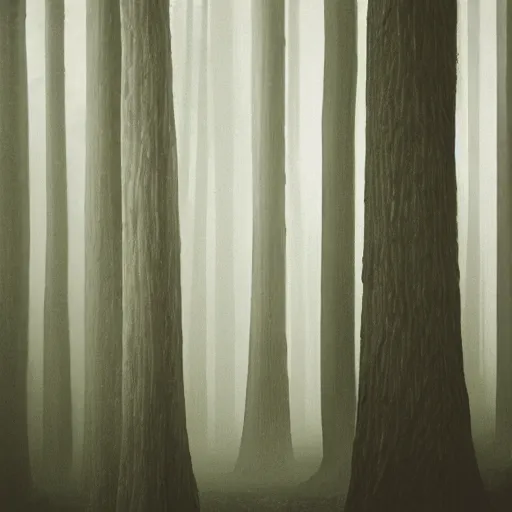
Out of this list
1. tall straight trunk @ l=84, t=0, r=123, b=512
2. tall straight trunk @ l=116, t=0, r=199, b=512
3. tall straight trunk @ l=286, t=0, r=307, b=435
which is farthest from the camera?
tall straight trunk @ l=286, t=0, r=307, b=435

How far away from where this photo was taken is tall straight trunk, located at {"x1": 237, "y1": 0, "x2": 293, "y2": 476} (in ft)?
25.7

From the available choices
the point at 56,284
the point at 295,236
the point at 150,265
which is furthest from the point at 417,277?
the point at 295,236

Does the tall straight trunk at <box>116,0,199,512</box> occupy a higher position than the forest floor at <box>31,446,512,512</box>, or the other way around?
the tall straight trunk at <box>116,0,199,512</box>

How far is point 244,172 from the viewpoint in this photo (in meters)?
12.3

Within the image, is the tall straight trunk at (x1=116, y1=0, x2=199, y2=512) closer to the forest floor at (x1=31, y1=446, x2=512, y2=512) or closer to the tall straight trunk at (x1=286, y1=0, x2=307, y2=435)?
the forest floor at (x1=31, y1=446, x2=512, y2=512)

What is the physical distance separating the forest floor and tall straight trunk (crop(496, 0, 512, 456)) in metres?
0.96

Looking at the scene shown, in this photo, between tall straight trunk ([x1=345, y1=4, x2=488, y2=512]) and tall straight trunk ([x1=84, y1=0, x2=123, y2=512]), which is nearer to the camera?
tall straight trunk ([x1=345, y1=4, x2=488, y2=512])

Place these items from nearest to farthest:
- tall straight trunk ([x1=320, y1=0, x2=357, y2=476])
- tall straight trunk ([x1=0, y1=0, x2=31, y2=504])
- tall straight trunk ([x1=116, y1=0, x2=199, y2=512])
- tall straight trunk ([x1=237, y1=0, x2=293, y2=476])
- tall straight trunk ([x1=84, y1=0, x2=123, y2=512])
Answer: tall straight trunk ([x1=116, y1=0, x2=199, y2=512]), tall straight trunk ([x1=84, y1=0, x2=123, y2=512]), tall straight trunk ([x1=0, y1=0, x2=31, y2=504]), tall straight trunk ([x1=320, y1=0, x2=357, y2=476]), tall straight trunk ([x1=237, y1=0, x2=293, y2=476])

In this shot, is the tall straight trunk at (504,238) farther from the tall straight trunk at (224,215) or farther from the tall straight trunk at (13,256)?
the tall straight trunk at (13,256)

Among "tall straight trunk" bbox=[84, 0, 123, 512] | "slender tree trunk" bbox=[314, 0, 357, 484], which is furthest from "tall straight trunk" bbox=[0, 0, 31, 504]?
"slender tree trunk" bbox=[314, 0, 357, 484]

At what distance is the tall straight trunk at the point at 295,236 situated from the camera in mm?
11336

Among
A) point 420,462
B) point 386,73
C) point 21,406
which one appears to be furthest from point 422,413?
point 21,406

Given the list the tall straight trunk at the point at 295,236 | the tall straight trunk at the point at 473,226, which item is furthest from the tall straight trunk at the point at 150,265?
the tall straight trunk at the point at 473,226

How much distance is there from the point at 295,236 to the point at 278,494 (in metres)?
5.71
